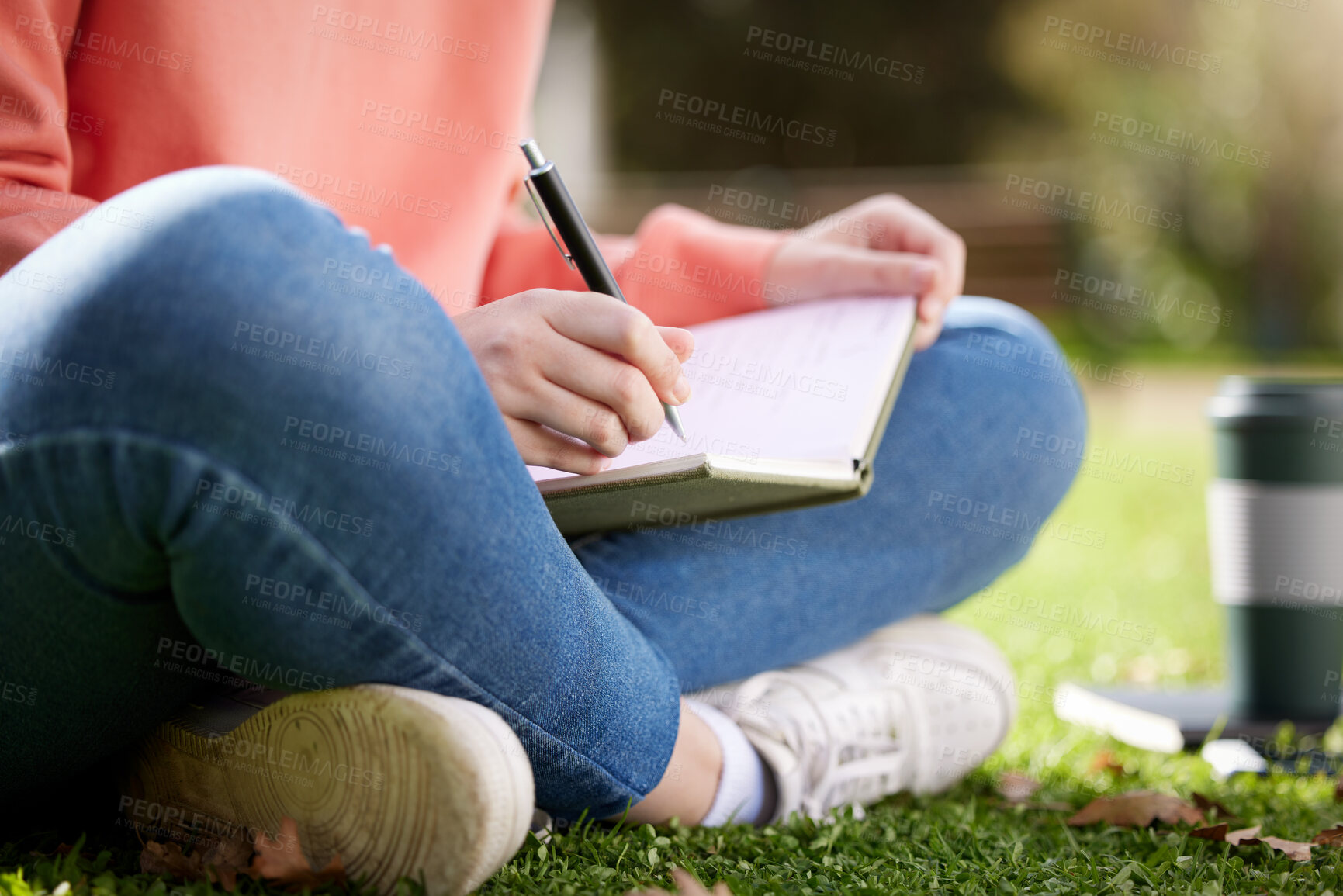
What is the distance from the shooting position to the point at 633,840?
1.01 m

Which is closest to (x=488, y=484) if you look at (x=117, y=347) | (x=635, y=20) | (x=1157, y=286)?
(x=117, y=347)

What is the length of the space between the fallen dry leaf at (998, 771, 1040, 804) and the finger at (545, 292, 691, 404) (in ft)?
2.59

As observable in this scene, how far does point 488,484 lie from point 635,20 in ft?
47.5

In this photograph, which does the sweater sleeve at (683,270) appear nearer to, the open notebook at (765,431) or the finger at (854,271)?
the finger at (854,271)

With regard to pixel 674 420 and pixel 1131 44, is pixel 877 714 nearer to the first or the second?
pixel 674 420

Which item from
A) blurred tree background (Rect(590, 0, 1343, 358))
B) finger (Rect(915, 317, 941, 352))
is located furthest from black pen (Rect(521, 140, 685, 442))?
blurred tree background (Rect(590, 0, 1343, 358))

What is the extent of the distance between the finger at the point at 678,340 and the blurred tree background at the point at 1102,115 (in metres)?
9.81

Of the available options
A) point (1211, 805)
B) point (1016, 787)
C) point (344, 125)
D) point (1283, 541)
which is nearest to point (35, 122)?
point (344, 125)

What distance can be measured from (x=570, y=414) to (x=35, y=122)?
1.89ft

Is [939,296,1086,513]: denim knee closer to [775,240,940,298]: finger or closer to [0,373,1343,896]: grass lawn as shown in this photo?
[775,240,940,298]: finger

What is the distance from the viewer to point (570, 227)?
101cm

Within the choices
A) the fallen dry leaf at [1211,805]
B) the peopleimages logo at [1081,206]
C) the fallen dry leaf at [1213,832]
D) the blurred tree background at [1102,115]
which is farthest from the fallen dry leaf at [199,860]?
the blurred tree background at [1102,115]

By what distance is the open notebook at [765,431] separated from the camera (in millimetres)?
924

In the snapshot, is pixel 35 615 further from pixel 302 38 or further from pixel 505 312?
pixel 302 38
